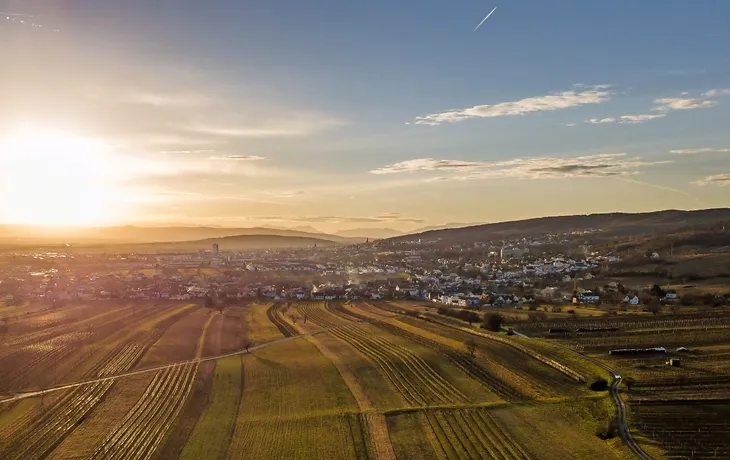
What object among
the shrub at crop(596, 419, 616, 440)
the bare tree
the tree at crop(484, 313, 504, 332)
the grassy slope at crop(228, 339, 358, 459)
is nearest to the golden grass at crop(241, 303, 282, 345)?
the bare tree

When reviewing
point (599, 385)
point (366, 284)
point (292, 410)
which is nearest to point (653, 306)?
point (599, 385)

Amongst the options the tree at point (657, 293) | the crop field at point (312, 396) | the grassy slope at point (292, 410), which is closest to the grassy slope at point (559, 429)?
the crop field at point (312, 396)

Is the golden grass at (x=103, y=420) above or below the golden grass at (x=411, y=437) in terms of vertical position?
below

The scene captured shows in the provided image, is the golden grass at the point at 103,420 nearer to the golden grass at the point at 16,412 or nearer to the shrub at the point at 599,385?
the golden grass at the point at 16,412

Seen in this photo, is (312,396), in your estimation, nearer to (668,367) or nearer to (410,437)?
(410,437)

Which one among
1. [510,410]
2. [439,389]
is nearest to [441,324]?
[439,389]

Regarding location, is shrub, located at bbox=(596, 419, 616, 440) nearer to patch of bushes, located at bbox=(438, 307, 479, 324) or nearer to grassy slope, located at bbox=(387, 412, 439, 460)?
grassy slope, located at bbox=(387, 412, 439, 460)

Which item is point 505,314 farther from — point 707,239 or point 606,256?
point 707,239
